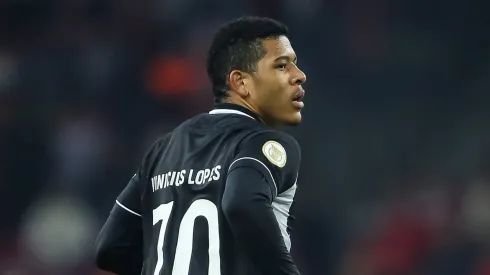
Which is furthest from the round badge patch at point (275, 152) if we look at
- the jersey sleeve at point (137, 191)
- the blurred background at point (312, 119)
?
the blurred background at point (312, 119)

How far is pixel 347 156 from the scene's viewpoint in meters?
7.51

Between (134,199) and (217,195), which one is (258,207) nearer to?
(217,195)

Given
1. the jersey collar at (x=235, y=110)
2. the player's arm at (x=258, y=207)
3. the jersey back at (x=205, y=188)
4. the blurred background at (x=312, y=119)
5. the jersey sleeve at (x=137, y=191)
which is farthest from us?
the blurred background at (x=312, y=119)

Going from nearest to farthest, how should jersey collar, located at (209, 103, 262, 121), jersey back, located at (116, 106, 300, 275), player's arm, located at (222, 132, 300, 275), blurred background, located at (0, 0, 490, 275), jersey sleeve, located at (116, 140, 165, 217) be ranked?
player's arm, located at (222, 132, 300, 275), jersey back, located at (116, 106, 300, 275), jersey collar, located at (209, 103, 262, 121), jersey sleeve, located at (116, 140, 165, 217), blurred background, located at (0, 0, 490, 275)

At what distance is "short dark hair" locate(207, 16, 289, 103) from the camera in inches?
119

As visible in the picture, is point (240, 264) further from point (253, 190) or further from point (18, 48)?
point (18, 48)

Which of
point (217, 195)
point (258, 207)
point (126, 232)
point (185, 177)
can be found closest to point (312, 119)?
point (126, 232)

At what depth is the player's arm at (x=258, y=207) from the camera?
2.60m

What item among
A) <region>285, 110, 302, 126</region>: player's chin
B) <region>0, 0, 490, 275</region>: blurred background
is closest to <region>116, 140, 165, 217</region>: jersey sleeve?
<region>285, 110, 302, 126</region>: player's chin

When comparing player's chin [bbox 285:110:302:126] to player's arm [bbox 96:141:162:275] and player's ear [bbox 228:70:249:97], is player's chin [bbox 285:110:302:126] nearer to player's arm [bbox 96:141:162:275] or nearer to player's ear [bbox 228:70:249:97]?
player's ear [bbox 228:70:249:97]

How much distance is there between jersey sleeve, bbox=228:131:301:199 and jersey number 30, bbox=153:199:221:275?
15 centimetres

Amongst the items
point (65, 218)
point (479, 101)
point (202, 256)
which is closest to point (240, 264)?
point (202, 256)

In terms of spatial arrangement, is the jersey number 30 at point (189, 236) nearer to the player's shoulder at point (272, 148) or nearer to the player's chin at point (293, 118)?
the player's shoulder at point (272, 148)

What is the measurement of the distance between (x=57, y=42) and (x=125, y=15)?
0.63 metres
